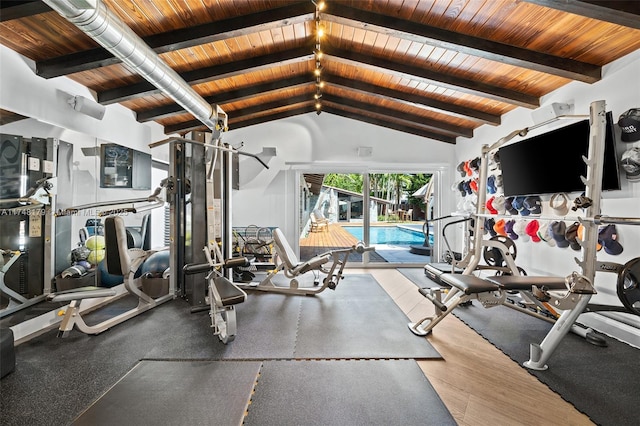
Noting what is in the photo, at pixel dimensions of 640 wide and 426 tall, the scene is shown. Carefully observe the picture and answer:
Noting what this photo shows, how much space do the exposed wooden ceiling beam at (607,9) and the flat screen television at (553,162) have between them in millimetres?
856

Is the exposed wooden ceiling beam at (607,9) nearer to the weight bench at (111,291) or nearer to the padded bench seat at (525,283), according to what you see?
the padded bench seat at (525,283)

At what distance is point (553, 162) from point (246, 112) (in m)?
4.74

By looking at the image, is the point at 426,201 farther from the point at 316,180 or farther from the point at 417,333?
the point at 417,333

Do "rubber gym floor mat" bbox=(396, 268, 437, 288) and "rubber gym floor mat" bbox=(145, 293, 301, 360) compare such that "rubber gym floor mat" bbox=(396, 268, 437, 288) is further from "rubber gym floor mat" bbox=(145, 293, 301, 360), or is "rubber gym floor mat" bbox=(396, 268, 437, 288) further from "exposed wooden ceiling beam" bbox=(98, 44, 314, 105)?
"exposed wooden ceiling beam" bbox=(98, 44, 314, 105)

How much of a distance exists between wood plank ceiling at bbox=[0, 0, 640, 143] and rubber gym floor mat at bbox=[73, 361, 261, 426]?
2761 mm

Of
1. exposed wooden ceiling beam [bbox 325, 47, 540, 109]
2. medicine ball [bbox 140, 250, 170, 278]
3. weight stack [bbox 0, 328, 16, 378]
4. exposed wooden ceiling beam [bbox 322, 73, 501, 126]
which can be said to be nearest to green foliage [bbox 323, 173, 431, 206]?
exposed wooden ceiling beam [bbox 322, 73, 501, 126]

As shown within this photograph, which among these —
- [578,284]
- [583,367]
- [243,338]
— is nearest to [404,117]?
[578,284]

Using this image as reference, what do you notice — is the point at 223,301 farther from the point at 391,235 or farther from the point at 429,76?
the point at 391,235

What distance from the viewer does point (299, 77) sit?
4.63 metres

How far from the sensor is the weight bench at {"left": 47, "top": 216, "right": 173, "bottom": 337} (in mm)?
2549

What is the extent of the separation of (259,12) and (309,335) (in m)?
3.20

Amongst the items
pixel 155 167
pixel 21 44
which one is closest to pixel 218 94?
pixel 155 167

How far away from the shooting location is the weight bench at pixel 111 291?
2549mm

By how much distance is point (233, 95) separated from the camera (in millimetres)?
4516
